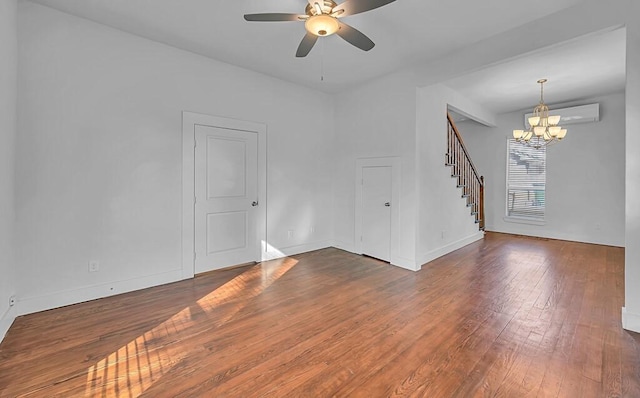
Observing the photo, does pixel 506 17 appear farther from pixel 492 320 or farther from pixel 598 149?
pixel 598 149

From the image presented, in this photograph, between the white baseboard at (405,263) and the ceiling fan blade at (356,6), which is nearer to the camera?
the ceiling fan blade at (356,6)

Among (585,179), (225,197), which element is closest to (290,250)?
(225,197)

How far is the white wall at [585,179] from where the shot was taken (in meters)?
5.36

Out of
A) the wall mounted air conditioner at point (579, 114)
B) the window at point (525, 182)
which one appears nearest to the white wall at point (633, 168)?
the wall mounted air conditioner at point (579, 114)

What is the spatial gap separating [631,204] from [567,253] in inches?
123

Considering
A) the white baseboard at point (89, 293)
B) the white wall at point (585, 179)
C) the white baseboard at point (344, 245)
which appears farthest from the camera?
the white wall at point (585, 179)

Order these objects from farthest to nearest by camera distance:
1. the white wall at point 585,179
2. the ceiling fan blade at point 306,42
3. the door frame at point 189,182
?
the white wall at point 585,179 → the door frame at point 189,182 → the ceiling fan blade at point 306,42

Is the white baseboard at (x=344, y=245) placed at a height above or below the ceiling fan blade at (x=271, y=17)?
below

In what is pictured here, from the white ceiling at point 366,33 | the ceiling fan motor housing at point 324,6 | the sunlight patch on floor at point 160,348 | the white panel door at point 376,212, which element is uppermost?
the white ceiling at point 366,33

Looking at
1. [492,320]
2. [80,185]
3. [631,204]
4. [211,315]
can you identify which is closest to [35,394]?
[211,315]

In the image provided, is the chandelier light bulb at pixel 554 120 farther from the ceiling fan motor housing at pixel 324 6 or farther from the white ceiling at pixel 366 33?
the ceiling fan motor housing at pixel 324 6

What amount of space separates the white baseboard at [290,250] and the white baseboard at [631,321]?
3874 millimetres

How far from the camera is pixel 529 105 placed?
241 inches

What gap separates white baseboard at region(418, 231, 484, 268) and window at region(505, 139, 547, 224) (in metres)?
1.32
